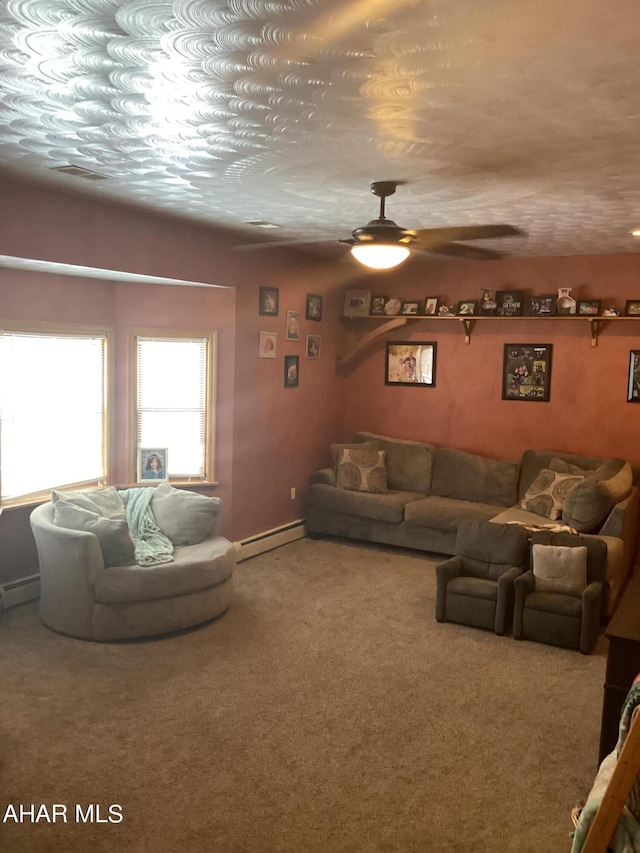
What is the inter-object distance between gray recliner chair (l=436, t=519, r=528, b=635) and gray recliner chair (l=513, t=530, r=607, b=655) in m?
0.09

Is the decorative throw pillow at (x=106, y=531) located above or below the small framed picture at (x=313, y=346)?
below

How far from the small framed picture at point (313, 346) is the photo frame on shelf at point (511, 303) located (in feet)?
5.90

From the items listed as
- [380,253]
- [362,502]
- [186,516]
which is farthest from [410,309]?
[380,253]

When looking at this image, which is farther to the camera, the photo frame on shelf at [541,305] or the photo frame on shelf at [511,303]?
the photo frame on shelf at [511,303]

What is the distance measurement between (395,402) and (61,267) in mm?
3905

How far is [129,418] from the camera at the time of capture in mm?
5988

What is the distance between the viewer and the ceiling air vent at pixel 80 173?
3.81 m

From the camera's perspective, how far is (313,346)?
7.20m

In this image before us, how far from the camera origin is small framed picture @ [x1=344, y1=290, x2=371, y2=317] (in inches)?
295

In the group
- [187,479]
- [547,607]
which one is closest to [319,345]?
[187,479]

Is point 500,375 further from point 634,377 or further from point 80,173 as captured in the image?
point 80,173

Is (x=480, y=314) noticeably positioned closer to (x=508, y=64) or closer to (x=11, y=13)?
(x=508, y=64)

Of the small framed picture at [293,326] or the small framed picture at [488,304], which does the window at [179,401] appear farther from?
the small framed picture at [488,304]

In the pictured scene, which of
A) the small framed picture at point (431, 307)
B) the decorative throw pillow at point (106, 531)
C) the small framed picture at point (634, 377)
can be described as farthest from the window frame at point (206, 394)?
the small framed picture at point (634, 377)
